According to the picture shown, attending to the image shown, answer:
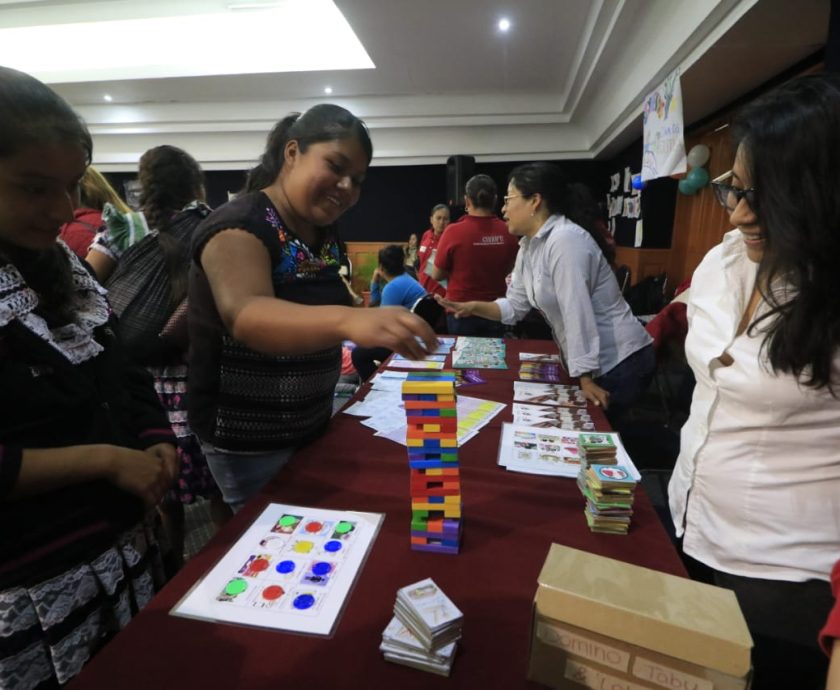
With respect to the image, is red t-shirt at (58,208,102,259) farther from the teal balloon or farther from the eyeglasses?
the teal balloon

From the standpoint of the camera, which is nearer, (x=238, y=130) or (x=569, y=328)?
(x=569, y=328)

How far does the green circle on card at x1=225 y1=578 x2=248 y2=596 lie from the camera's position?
0.82 m

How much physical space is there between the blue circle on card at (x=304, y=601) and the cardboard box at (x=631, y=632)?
36 cm

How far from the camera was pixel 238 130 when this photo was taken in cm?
677

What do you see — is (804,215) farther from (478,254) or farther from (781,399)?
(478,254)

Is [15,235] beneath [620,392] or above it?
above

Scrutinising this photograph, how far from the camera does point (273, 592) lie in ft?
2.70

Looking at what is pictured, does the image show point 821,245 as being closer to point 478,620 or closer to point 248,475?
point 478,620

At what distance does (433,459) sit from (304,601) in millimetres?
319

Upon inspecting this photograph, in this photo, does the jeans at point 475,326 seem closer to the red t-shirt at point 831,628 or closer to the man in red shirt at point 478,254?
the man in red shirt at point 478,254

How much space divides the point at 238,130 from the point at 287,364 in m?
6.82

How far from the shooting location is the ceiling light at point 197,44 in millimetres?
4828

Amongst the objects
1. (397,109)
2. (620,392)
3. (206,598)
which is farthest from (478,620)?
(397,109)

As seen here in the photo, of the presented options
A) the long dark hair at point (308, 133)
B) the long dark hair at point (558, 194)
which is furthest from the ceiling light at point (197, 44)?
the long dark hair at point (308, 133)
